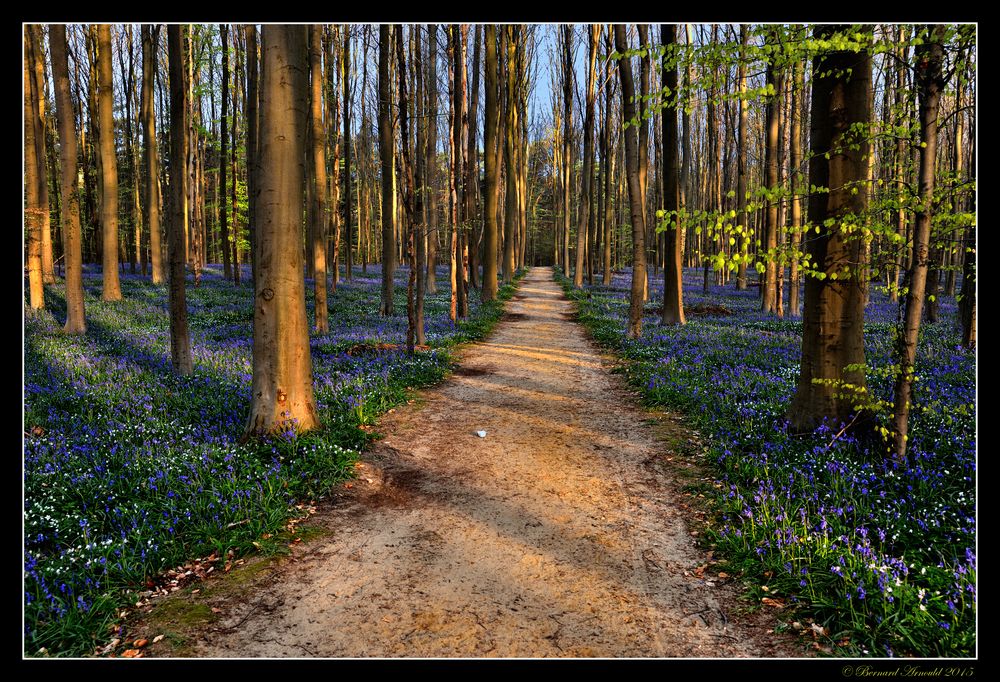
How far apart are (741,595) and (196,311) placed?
19.3 meters

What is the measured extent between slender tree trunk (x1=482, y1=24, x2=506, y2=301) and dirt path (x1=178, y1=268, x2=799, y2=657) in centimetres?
1548

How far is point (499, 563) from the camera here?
4.30 meters

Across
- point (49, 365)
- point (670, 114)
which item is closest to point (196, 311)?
point (49, 365)

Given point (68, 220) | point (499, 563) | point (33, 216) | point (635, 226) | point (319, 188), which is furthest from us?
point (319, 188)

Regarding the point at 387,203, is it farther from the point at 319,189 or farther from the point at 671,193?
the point at 671,193

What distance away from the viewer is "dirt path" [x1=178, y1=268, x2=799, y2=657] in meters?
3.39

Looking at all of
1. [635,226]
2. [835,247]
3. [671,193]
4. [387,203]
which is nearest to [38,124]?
[387,203]

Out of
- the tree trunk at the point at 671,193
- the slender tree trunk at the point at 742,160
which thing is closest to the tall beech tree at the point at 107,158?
the tree trunk at the point at 671,193

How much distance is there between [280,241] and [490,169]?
58.6 ft

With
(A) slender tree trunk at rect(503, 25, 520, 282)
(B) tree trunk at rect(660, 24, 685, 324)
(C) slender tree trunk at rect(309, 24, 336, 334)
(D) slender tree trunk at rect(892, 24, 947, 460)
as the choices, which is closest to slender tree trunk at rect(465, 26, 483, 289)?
(A) slender tree trunk at rect(503, 25, 520, 282)

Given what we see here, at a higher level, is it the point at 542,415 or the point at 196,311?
the point at 196,311

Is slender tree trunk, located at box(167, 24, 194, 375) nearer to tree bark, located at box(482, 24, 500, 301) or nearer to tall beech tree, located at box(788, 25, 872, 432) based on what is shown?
tall beech tree, located at box(788, 25, 872, 432)
